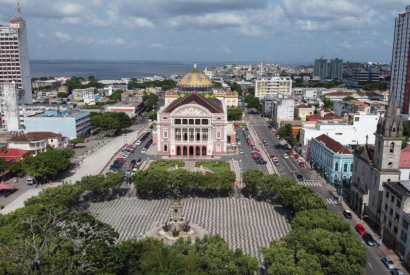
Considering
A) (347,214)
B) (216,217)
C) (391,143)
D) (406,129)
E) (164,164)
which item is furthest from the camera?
(406,129)

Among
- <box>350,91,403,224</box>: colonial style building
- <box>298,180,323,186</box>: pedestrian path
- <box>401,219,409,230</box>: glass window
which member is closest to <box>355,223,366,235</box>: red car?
<box>350,91,403,224</box>: colonial style building

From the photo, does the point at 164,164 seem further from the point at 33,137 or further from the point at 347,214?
the point at 347,214

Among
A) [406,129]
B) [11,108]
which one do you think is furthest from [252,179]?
[11,108]

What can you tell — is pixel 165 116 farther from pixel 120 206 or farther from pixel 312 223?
pixel 312 223

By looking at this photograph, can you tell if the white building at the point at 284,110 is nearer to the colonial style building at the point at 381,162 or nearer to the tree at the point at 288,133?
the tree at the point at 288,133

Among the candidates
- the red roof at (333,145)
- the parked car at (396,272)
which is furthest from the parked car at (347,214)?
the red roof at (333,145)

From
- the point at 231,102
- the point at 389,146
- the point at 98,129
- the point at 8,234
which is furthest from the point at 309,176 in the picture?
the point at 231,102
